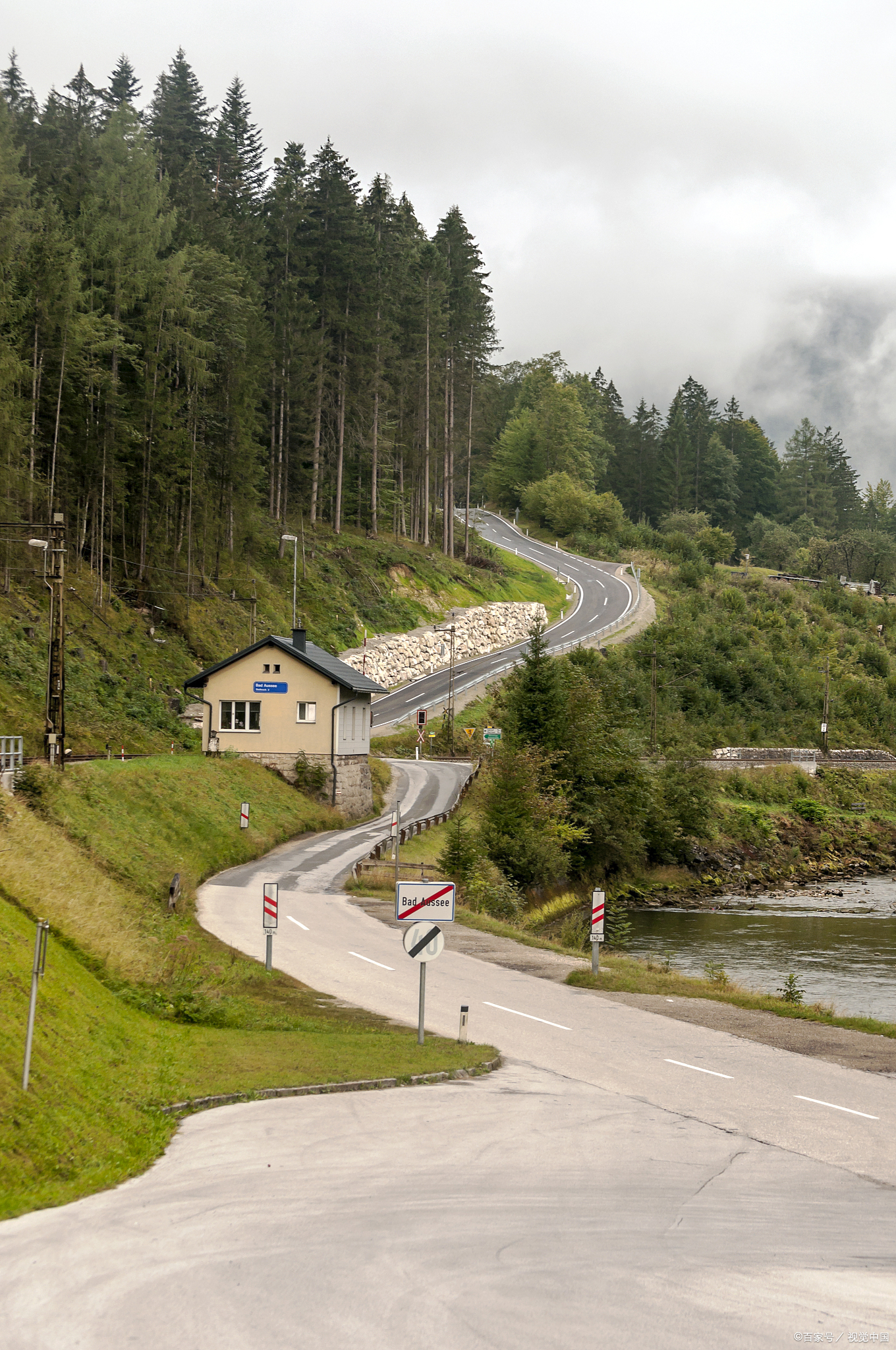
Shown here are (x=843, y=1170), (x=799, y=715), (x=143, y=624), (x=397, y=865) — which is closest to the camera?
(x=843, y=1170)

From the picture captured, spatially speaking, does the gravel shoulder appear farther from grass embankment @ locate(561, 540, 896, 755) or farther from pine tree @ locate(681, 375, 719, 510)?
pine tree @ locate(681, 375, 719, 510)

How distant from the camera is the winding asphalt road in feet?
22.4

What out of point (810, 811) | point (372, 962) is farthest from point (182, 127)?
point (372, 962)

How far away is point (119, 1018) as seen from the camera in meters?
15.1

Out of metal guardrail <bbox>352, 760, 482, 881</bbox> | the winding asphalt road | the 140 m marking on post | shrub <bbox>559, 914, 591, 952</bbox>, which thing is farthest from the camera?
metal guardrail <bbox>352, 760, 482, 881</bbox>

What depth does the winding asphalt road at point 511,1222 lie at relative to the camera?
683cm

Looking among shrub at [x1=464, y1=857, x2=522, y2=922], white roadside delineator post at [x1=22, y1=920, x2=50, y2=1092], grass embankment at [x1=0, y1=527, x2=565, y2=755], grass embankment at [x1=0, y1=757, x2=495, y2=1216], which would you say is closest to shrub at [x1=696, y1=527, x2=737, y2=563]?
grass embankment at [x1=0, y1=527, x2=565, y2=755]

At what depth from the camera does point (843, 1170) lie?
11758 millimetres

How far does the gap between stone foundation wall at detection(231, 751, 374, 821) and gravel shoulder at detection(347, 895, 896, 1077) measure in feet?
68.7

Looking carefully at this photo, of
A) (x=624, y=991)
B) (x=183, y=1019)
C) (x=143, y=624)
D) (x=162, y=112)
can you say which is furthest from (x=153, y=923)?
(x=162, y=112)

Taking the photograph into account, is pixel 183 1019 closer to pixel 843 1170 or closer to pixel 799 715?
pixel 843 1170

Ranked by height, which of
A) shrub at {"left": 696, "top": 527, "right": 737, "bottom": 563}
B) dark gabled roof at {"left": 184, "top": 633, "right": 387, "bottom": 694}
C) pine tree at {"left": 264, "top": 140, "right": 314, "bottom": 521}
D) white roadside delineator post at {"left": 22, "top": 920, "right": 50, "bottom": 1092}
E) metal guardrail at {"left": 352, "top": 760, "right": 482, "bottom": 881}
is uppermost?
pine tree at {"left": 264, "top": 140, "right": 314, "bottom": 521}

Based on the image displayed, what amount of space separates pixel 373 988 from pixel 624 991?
5.39 meters

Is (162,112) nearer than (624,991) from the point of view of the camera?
No
